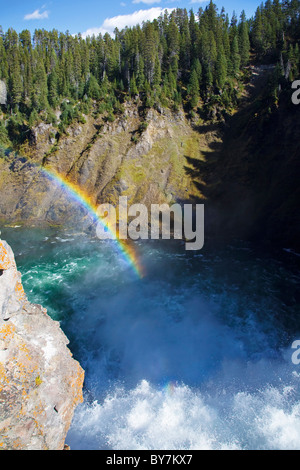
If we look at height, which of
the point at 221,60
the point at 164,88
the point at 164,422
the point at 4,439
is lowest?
the point at 164,422

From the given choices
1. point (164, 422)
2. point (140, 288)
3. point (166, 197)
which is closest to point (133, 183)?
point (166, 197)

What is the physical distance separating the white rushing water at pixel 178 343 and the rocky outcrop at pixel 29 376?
9.42 feet

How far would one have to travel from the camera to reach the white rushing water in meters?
13.4

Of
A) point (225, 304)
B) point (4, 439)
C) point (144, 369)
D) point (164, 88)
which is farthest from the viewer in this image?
point (164, 88)

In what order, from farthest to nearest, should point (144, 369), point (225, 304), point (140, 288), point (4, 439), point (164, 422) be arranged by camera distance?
1. point (140, 288)
2. point (225, 304)
3. point (144, 369)
4. point (164, 422)
5. point (4, 439)

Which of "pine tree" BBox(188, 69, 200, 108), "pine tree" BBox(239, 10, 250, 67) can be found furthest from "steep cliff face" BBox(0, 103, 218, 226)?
"pine tree" BBox(239, 10, 250, 67)

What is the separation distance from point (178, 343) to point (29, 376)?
38.7 ft

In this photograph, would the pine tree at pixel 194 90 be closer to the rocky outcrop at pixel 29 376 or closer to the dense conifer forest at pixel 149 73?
the dense conifer forest at pixel 149 73

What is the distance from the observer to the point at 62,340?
13.8 meters

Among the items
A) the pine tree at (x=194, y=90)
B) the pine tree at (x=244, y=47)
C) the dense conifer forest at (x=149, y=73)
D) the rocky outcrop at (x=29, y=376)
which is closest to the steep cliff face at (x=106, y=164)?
the dense conifer forest at (x=149, y=73)

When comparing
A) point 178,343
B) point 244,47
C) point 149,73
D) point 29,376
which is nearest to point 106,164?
point 149,73

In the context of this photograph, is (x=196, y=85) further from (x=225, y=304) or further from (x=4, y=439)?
(x=4, y=439)

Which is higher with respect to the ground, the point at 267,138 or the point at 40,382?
the point at 267,138

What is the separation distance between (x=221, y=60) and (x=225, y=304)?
61.8m
